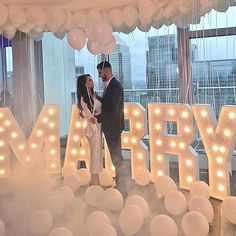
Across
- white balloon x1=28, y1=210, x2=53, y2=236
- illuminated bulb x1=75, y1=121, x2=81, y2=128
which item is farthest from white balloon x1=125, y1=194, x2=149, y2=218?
illuminated bulb x1=75, y1=121, x2=81, y2=128

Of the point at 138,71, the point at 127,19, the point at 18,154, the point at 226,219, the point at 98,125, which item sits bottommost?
the point at 226,219

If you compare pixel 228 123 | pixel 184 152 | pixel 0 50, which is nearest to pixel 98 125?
pixel 184 152

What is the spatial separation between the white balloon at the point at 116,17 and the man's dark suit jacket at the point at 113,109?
1.73 ft

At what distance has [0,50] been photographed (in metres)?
6.38

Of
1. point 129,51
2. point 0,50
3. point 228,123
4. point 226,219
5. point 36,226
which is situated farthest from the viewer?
point 0,50

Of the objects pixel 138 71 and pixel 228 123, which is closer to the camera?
pixel 228 123

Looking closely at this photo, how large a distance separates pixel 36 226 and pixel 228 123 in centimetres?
188

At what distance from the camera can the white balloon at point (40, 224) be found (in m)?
2.88

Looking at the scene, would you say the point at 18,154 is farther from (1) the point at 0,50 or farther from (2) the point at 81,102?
(1) the point at 0,50

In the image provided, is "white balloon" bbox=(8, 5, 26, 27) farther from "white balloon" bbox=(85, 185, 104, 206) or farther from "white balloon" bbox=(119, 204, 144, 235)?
"white balloon" bbox=(119, 204, 144, 235)

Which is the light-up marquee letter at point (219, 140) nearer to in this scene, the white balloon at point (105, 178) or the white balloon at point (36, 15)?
the white balloon at point (105, 178)

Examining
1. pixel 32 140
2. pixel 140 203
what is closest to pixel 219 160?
pixel 140 203

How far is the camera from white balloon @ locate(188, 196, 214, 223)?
304 centimetres

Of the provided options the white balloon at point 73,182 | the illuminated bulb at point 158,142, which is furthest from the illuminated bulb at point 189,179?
the white balloon at point 73,182
